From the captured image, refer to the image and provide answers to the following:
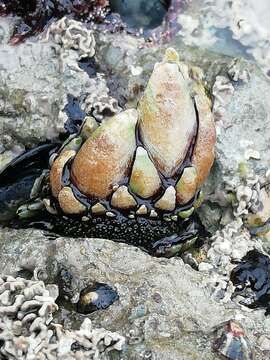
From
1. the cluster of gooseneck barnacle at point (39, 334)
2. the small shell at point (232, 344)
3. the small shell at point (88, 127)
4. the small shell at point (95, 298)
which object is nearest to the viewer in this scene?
the cluster of gooseneck barnacle at point (39, 334)

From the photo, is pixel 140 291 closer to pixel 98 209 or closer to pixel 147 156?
pixel 98 209

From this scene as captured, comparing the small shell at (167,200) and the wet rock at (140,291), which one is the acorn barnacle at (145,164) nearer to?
the small shell at (167,200)

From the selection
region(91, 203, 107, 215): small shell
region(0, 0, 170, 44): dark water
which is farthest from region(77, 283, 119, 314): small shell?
region(0, 0, 170, 44): dark water

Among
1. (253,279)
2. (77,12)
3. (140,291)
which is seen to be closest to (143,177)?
(140,291)

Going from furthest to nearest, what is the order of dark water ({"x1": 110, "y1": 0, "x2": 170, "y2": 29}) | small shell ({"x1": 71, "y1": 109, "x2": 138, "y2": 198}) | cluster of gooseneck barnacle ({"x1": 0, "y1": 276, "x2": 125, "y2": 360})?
dark water ({"x1": 110, "y1": 0, "x2": 170, "y2": 29})
small shell ({"x1": 71, "y1": 109, "x2": 138, "y2": 198})
cluster of gooseneck barnacle ({"x1": 0, "y1": 276, "x2": 125, "y2": 360})


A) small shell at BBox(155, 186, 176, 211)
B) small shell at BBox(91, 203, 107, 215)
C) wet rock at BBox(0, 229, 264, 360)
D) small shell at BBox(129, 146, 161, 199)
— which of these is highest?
small shell at BBox(129, 146, 161, 199)

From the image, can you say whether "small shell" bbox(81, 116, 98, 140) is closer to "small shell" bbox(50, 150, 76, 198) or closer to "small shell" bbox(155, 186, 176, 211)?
"small shell" bbox(50, 150, 76, 198)

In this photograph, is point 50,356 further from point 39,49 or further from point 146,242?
point 39,49

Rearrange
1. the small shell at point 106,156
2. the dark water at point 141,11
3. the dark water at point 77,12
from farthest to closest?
the dark water at point 141,11
the dark water at point 77,12
the small shell at point 106,156

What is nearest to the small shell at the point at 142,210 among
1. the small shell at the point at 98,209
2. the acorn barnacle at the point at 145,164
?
the acorn barnacle at the point at 145,164
